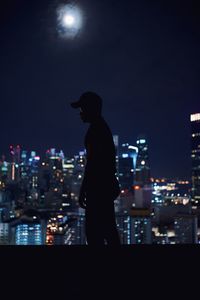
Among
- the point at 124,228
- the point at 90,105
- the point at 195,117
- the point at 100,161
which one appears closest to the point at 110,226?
the point at 100,161

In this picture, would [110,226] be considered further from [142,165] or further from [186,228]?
[142,165]

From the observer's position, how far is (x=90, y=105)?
2.15 metres

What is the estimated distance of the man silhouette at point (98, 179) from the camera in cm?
207

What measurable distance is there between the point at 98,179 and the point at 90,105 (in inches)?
17.9

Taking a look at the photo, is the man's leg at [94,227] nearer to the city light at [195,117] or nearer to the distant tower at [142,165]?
the distant tower at [142,165]

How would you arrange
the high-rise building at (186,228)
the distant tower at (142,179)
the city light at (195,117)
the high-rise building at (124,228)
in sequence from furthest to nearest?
the city light at (195,117) → the distant tower at (142,179) → the high-rise building at (124,228) → the high-rise building at (186,228)

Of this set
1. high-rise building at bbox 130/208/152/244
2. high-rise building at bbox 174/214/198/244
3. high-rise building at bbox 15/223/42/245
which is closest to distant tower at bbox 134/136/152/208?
high-rise building at bbox 130/208/152/244

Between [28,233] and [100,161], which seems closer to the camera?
[100,161]

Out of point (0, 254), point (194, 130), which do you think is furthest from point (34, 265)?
point (194, 130)

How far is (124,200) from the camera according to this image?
38.3 metres

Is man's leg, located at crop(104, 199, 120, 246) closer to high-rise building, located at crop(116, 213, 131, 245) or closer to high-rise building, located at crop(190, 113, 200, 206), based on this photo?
high-rise building, located at crop(116, 213, 131, 245)

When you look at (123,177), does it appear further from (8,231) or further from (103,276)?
(103,276)

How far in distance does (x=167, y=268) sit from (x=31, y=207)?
105ft

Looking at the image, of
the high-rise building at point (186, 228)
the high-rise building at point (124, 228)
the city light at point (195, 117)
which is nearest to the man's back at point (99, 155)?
the high-rise building at point (186, 228)
